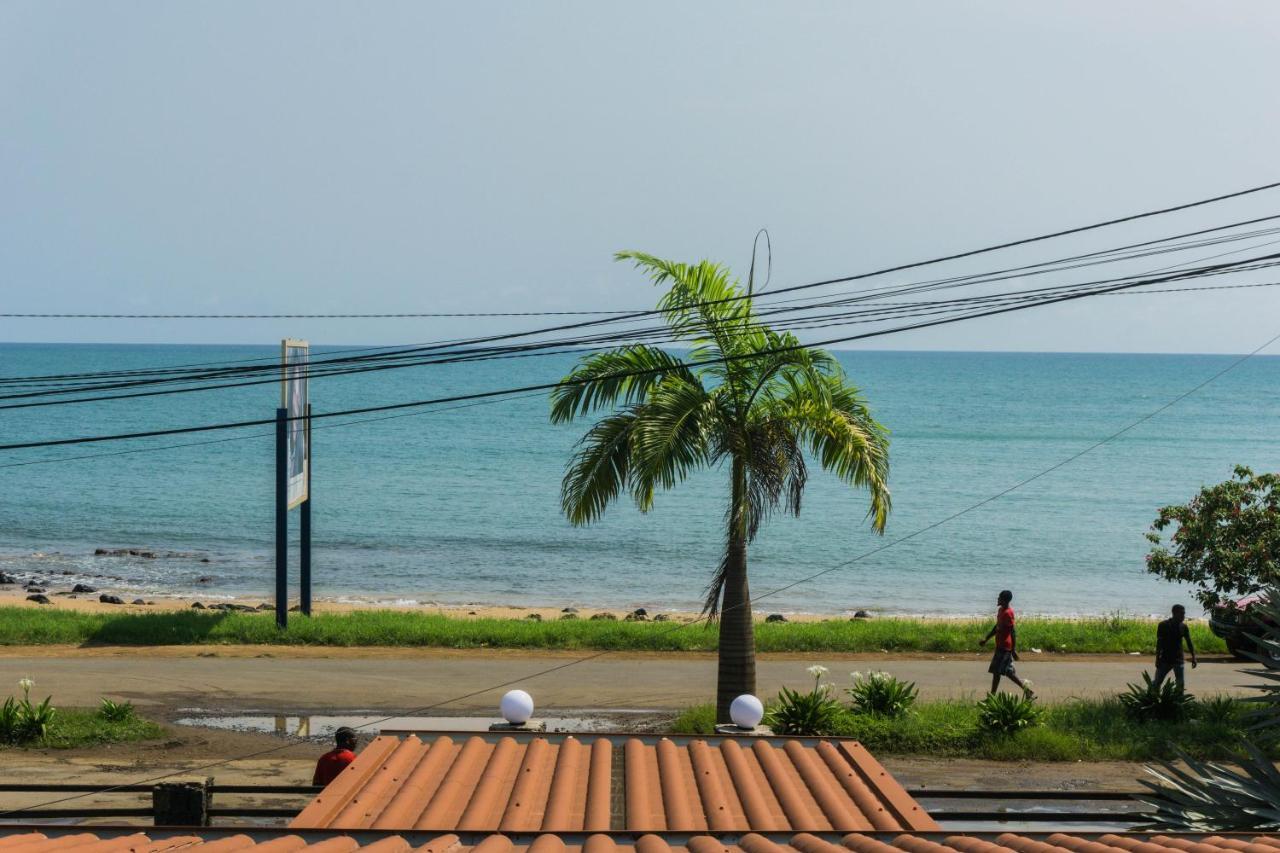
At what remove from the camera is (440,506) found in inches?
2518

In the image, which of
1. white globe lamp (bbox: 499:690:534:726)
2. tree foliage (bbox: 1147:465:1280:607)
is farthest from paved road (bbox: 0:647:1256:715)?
white globe lamp (bbox: 499:690:534:726)

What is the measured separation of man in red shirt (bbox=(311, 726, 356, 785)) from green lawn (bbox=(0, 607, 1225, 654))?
1180 centimetres

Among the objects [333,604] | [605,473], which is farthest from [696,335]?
[333,604]

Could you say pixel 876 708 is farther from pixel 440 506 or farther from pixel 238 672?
pixel 440 506

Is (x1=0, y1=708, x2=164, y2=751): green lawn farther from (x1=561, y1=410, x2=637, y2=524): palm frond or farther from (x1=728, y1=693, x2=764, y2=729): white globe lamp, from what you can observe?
(x1=728, y1=693, x2=764, y2=729): white globe lamp

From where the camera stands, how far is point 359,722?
17.1m

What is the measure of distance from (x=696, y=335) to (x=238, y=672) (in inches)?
371

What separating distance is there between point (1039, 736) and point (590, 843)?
1024 cm

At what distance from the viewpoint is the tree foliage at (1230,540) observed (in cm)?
1847

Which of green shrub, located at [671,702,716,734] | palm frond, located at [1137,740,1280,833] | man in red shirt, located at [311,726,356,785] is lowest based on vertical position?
green shrub, located at [671,702,716,734]

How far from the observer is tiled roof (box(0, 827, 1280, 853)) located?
642cm

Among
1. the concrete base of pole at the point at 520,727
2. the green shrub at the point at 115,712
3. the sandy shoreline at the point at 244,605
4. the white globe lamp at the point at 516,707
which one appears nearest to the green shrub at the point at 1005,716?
the concrete base of pole at the point at 520,727

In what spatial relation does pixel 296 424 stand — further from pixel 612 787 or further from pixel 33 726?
pixel 612 787

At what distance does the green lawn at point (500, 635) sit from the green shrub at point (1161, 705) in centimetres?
630
